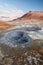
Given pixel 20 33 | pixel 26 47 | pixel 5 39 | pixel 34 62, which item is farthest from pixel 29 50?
pixel 20 33

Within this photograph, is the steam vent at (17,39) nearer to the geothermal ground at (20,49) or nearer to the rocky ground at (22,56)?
the geothermal ground at (20,49)

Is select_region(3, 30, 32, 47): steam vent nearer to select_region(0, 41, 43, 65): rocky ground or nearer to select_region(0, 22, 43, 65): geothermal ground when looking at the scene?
select_region(0, 22, 43, 65): geothermal ground

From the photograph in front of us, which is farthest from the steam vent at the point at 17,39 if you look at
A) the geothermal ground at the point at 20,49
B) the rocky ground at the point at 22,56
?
the rocky ground at the point at 22,56

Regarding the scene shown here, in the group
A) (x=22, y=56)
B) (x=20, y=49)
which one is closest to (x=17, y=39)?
(x=20, y=49)

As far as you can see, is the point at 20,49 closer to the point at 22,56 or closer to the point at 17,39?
the point at 22,56

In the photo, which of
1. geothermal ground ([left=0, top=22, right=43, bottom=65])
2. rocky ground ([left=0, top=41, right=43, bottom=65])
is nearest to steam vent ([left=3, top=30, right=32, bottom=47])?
geothermal ground ([left=0, top=22, right=43, bottom=65])

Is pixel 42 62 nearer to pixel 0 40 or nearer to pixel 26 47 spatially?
pixel 26 47

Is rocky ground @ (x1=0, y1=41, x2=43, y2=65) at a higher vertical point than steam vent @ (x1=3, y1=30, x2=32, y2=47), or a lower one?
lower

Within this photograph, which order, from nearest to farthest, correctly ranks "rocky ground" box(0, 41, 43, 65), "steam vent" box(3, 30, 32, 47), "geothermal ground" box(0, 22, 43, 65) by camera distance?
"rocky ground" box(0, 41, 43, 65)
"geothermal ground" box(0, 22, 43, 65)
"steam vent" box(3, 30, 32, 47)

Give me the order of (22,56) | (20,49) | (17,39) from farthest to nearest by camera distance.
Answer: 1. (17,39)
2. (20,49)
3. (22,56)

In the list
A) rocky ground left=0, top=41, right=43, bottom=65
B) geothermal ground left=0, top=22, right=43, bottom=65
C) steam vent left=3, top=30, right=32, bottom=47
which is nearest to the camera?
rocky ground left=0, top=41, right=43, bottom=65

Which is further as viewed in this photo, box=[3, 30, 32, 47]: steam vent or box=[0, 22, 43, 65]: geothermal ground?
box=[3, 30, 32, 47]: steam vent
